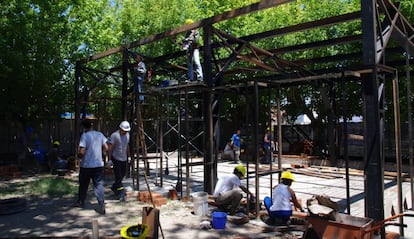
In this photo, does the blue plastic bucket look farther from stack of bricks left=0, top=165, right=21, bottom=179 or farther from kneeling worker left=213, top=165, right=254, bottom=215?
stack of bricks left=0, top=165, right=21, bottom=179

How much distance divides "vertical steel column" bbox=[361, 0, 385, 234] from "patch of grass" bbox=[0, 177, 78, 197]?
7471 mm

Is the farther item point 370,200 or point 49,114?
point 49,114

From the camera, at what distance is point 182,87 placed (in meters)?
9.09

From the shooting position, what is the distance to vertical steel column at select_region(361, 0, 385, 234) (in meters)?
5.73

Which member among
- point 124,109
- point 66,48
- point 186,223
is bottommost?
point 186,223

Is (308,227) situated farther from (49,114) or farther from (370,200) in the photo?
(49,114)

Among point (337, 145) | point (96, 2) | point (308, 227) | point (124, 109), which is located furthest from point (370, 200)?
point (96, 2)

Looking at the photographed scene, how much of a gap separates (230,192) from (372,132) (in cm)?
308

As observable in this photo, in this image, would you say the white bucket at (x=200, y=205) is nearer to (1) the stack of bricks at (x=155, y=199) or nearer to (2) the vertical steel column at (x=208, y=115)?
(1) the stack of bricks at (x=155, y=199)

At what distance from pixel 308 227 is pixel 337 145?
524 inches

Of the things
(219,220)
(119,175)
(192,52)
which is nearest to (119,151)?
(119,175)

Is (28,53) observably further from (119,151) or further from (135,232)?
(135,232)

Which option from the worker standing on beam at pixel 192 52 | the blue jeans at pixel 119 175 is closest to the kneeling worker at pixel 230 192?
the blue jeans at pixel 119 175

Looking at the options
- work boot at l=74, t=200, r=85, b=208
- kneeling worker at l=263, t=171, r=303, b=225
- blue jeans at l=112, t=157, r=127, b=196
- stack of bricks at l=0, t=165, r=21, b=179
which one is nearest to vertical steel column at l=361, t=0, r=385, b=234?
kneeling worker at l=263, t=171, r=303, b=225
